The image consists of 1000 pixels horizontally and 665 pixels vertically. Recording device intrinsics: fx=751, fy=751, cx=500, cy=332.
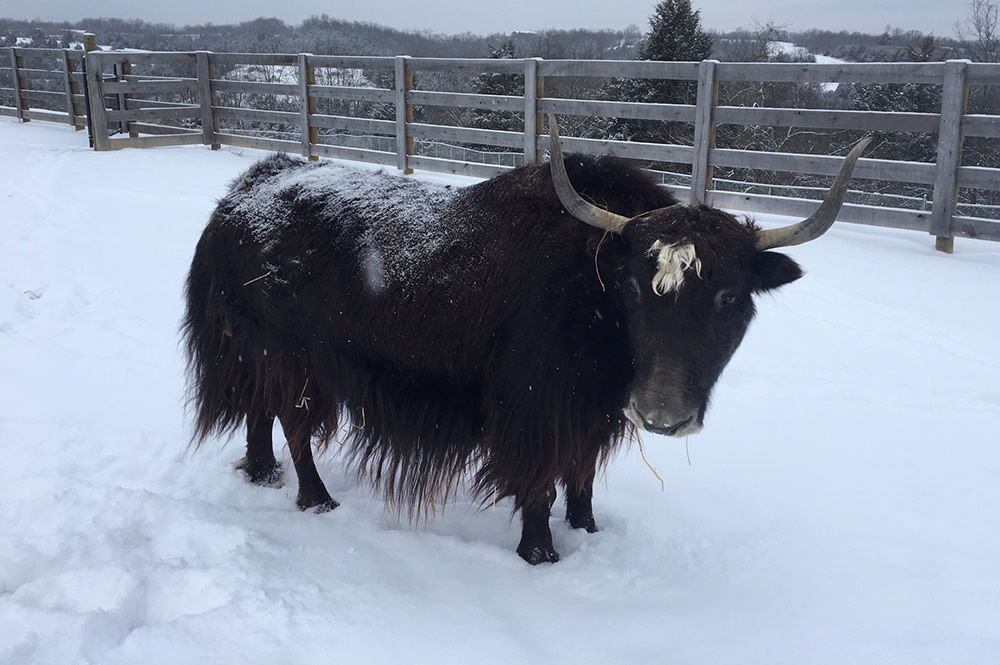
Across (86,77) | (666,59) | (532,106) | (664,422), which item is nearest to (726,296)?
(664,422)

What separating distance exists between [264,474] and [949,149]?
254 inches

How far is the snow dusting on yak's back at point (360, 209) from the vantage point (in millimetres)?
3047

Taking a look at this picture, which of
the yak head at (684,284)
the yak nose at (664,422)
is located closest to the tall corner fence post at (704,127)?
the yak head at (684,284)

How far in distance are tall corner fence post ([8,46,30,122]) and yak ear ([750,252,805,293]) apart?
19730mm

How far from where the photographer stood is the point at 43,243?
23.2 feet

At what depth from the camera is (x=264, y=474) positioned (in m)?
3.56

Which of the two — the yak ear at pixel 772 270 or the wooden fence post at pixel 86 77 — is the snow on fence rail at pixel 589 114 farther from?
the yak ear at pixel 772 270

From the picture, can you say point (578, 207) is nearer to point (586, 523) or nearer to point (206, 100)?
point (586, 523)

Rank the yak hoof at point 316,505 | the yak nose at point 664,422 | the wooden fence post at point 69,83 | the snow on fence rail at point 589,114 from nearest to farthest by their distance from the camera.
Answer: the yak nose at point 664,422 < the yak hoof at point 316,505 < the snow on fence rail at point 589,114 < the wooden fence post at point 69,83

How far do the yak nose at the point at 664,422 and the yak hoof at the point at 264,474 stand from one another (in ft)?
6.26

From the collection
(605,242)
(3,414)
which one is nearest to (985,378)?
(605,242)

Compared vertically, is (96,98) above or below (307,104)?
above

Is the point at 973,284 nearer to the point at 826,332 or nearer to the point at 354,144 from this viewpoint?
the point at 826,332

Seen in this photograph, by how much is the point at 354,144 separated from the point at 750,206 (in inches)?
243
